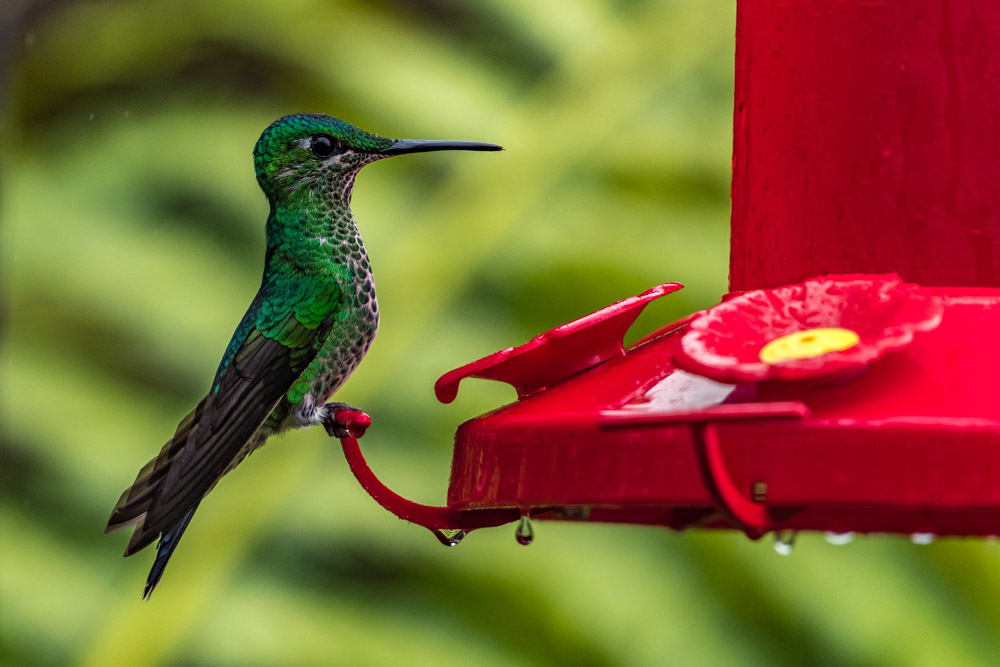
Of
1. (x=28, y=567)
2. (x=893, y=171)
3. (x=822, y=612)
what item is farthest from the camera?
(x=28, y=567)

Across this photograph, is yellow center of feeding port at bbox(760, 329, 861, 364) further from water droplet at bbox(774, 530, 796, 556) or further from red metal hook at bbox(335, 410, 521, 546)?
red metal hook at bbox(335, 410, 521, 546)

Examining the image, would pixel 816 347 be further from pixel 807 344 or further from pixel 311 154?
pixel 311 154

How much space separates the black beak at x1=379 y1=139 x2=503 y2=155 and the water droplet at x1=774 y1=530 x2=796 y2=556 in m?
1.08

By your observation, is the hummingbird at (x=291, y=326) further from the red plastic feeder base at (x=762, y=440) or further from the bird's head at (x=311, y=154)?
the red plastic feeder base at (x=762, y=440)

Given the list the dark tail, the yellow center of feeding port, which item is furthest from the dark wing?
the yellow center of feeding port

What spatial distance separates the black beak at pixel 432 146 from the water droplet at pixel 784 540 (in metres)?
1.08

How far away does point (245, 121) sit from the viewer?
3.69 m

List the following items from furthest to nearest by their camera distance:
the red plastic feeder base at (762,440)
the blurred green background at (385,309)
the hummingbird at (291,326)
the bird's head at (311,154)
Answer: the blurred green background at (385,309) → the bird's head at (311,154) → the hummingbird at (291,326) → the red plastic feeder base at (762,440)

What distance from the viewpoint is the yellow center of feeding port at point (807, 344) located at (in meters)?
1.20

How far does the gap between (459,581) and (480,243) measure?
796 millimetres

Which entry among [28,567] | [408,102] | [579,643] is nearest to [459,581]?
[579,643]

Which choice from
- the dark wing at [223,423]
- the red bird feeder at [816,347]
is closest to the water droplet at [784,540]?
the red bird feeder at [816,347]

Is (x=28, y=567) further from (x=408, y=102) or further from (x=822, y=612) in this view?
(x=822, y=612)

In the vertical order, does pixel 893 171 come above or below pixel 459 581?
above
